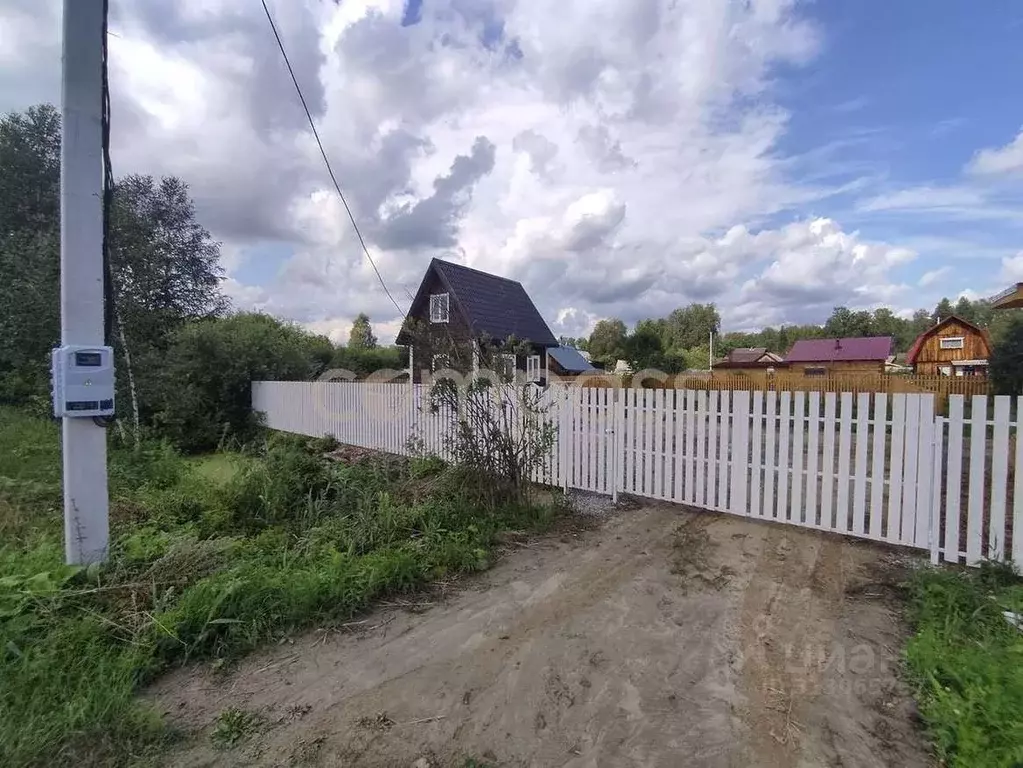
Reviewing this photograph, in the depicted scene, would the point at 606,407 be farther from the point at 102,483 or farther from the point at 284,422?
the point at 284,422

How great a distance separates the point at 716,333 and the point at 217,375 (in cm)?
5828

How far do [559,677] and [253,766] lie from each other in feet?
4.23

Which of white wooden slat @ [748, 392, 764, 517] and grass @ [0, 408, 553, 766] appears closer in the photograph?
grass @ [0, 408, 553, 766]

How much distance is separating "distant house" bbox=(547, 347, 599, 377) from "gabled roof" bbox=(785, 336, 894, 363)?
67.1ft

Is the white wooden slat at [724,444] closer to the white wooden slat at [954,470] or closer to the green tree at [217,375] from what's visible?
the white wooden slat at [954,470]

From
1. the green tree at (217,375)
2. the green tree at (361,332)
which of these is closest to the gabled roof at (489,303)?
the green tree at (217,375)

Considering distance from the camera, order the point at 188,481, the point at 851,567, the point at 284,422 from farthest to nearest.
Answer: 1. the point at 284,422
2. the point at 188,481
3. the point at 851,567

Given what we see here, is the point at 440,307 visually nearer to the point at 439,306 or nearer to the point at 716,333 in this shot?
the point at 439,306

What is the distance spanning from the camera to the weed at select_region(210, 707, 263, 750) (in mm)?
1969

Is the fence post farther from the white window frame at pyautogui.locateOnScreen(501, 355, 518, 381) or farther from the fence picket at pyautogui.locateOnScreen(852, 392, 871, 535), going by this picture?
the white window frame at pyautogui.locateOnScreen(501, 355, 518, 381)

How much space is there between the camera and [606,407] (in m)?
5.37

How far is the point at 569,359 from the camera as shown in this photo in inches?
1123

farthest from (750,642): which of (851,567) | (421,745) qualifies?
(421,745)

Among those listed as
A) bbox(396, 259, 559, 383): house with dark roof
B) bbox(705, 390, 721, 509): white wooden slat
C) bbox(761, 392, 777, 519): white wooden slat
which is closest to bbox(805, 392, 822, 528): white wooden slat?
Answer: bbox(761, 392, 777, 519): white wooden slat
